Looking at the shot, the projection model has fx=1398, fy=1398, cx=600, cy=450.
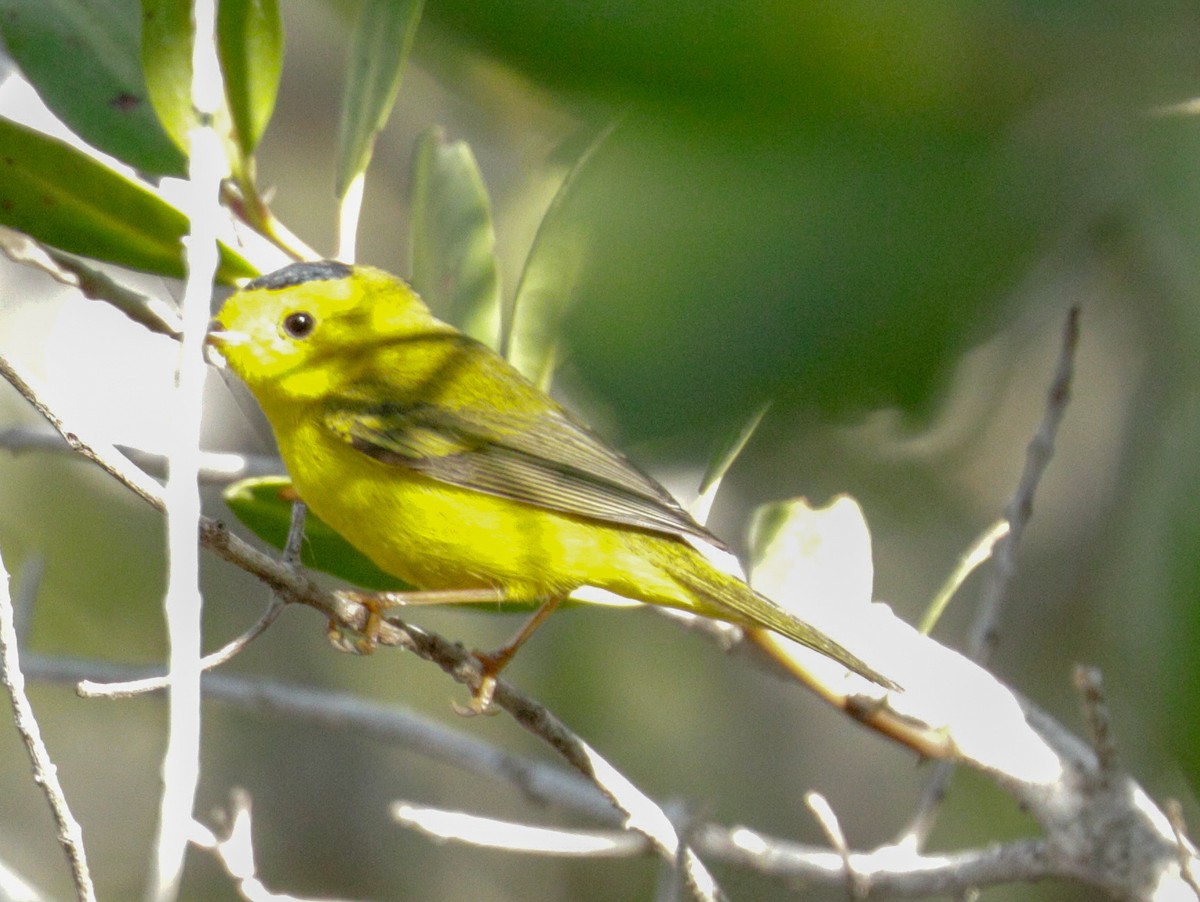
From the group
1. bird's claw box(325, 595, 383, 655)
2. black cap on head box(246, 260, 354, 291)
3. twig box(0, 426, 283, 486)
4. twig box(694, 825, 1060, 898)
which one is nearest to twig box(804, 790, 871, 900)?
twig box(694, 825, 1060, 898)

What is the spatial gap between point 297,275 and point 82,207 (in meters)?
0.44

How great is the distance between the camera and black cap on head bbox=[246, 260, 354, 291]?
9.24ft

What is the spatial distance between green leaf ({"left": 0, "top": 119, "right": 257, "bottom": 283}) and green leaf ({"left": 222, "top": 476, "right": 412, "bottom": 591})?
45cm

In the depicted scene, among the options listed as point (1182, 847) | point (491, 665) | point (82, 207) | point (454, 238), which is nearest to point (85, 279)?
point (82, 207)

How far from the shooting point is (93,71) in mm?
2734

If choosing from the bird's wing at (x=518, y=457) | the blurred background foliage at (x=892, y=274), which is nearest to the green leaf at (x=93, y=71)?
the blurred background foliage at (x=892, y=274)

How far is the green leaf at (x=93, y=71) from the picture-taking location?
2682mm

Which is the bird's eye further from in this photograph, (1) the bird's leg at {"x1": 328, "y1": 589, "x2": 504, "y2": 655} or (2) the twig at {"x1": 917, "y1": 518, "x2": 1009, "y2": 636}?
(2) the twig at {"x1": 917, "y1": 518, "x2": 1009, "y2": 636}

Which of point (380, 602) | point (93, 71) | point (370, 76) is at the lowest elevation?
point (380, 602)

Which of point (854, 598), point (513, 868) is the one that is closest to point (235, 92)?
point (854, 598)

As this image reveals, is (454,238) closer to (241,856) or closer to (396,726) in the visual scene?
(396,726)

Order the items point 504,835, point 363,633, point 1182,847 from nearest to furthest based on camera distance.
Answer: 1. point 1182,847
2. point 363,633
3. point 504,835

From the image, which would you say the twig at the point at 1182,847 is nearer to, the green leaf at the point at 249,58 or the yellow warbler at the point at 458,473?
the yellow warbler at the point at 458,473

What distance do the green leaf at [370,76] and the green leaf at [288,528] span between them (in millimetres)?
620
